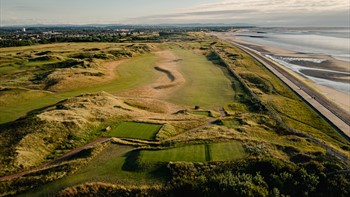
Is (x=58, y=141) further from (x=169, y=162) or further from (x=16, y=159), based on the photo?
(x=169, y=162)

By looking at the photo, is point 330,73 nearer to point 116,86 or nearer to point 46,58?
point 116,86

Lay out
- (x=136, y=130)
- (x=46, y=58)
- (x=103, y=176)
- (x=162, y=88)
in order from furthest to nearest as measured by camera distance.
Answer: (x=46, y=58) → (x=162, y=88) → (x=136, y=130) → (x=103, y=176)

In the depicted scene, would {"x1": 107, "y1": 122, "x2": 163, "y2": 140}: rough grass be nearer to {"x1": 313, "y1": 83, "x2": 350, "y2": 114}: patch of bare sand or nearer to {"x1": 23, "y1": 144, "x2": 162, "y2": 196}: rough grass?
{"x1": 23, "y1": 144, "x2": 162, "y2": 196}: rough grass

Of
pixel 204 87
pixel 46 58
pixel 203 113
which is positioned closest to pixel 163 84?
pixel 204 87

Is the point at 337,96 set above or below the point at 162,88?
below

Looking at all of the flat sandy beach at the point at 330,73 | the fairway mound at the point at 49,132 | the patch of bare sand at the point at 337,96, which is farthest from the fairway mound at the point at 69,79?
the flat sandy beach at the point at 330,73

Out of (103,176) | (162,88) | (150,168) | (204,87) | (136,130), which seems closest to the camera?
(103,176)

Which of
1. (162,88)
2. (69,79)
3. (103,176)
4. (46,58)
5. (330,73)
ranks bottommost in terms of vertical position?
(103,176)
